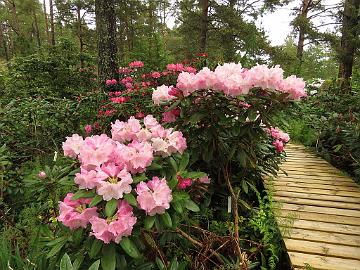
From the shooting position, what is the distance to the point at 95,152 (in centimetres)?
147

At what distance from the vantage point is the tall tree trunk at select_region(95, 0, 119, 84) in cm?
589

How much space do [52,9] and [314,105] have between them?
68.9 feet

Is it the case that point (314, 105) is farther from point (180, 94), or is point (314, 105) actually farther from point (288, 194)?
point (180, 94)

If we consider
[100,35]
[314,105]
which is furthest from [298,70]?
[100,35]

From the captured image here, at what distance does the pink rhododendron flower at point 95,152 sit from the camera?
147 cm

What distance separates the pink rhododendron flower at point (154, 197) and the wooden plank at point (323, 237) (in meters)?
1.45

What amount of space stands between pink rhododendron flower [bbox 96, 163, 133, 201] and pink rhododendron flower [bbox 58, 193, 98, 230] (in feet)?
0.34

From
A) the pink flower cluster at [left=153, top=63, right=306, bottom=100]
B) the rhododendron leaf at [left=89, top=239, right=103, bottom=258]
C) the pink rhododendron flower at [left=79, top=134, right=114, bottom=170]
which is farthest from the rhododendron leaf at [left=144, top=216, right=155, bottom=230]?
the pink flower cluster at [left=153, top=63, right=306, bottom=100]

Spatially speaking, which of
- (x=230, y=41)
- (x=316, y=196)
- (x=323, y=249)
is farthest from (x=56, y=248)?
(x=230, y=41)

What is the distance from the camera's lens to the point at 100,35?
19.6 ft

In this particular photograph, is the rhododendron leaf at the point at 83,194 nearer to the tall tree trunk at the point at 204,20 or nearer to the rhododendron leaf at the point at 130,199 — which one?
the rhododendron leaf at the point at 130,199

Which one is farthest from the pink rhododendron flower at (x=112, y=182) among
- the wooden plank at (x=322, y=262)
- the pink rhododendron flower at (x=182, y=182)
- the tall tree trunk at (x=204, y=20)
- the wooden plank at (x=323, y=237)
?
the tall tree trunk at (x=204, y=20)

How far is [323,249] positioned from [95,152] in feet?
6.03

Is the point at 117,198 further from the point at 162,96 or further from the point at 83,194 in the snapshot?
the point at 162,96
